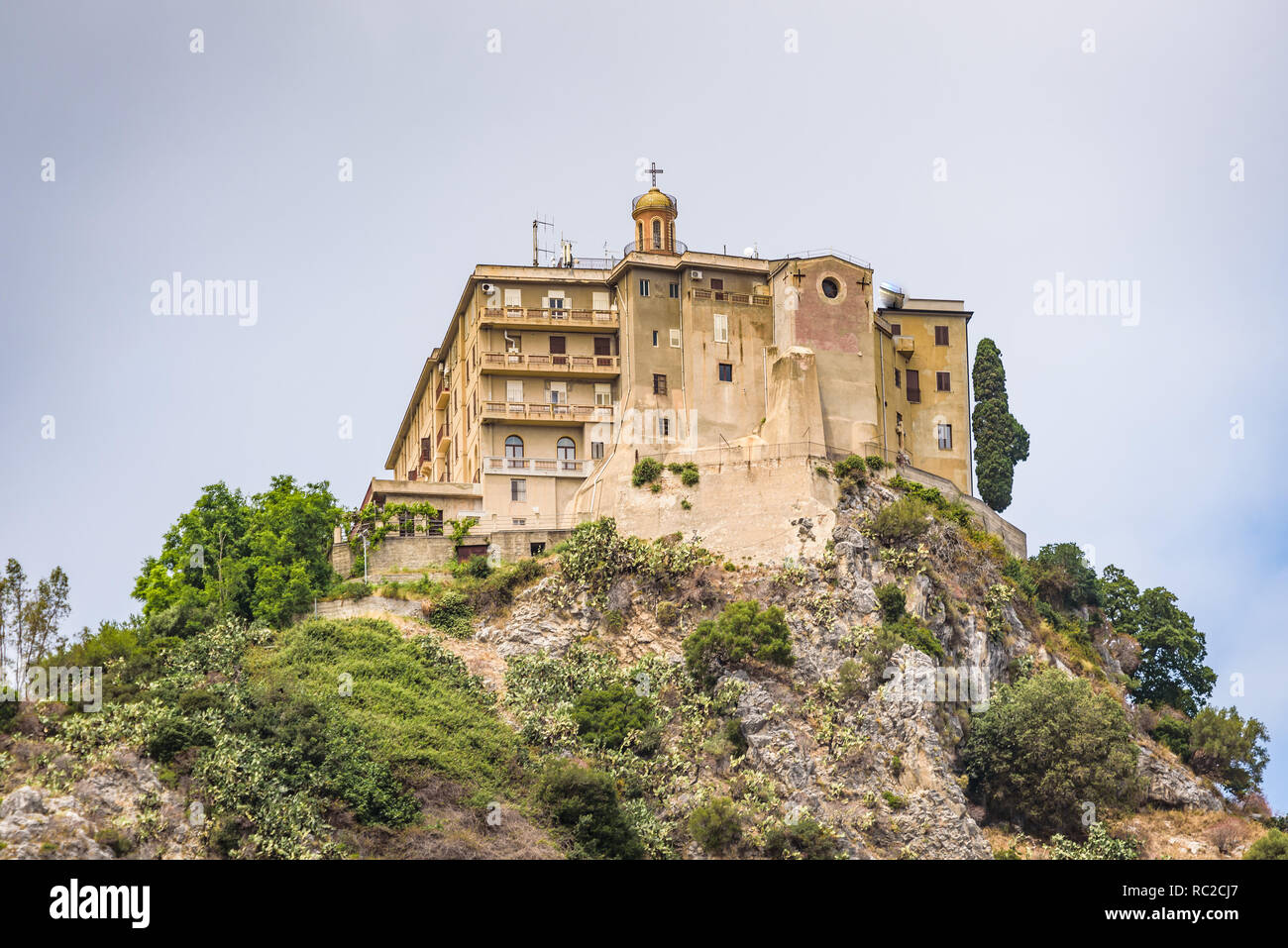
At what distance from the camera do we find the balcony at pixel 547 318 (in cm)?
7419

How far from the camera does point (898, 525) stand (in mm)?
67688

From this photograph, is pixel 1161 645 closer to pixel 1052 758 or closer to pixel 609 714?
pixel 1052 758

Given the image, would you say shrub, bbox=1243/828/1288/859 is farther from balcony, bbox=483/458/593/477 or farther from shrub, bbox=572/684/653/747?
balcony, bbox=483/458/593/477

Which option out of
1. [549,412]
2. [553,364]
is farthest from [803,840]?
[553,364]

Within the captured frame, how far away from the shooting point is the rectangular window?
7850 cm

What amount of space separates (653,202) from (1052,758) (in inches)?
1152

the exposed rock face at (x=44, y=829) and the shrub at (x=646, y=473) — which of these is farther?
the shrub at (x=646, y=473)

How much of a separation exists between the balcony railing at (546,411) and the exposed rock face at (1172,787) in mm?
24199

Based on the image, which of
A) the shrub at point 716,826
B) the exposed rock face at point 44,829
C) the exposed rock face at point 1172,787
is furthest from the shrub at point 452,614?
the exposed rock face at point 1172,787

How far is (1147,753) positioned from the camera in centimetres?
6662

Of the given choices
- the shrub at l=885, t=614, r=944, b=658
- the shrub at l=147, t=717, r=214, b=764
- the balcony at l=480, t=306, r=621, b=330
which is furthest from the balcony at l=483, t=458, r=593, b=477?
the shrub at l=147, t=717, r=214, b=764

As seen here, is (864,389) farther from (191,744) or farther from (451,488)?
(191,744)

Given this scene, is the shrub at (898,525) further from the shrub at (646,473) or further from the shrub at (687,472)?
the shrub at (646,473)
